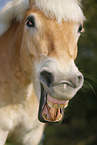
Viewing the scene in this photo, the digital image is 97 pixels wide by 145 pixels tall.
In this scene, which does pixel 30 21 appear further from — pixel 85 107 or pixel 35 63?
pixel 85 107

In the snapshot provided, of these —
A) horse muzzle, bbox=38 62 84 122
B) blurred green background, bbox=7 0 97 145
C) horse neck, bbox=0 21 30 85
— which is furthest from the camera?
blurred green background, bbox=7 0 97 145

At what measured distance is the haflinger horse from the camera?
1.63 metres

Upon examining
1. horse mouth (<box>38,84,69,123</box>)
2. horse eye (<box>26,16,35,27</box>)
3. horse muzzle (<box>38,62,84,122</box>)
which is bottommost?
horse mouth (<box>38,84,69,123</box>)

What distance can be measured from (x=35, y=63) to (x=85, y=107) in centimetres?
417

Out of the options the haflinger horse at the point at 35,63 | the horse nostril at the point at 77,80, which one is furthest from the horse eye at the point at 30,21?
the horse nostril at the point at 77,80

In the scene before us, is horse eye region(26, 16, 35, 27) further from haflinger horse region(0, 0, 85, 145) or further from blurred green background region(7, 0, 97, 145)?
blurred green background region(7, 0, 97, 145)

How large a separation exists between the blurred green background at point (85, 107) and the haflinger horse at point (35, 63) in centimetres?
244

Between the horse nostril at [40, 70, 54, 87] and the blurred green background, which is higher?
the horse nostril at [40, 70, 54, 87]

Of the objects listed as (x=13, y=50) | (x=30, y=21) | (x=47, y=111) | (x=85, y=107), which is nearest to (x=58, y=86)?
(x=47, y=111)

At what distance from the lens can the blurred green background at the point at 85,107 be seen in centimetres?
489

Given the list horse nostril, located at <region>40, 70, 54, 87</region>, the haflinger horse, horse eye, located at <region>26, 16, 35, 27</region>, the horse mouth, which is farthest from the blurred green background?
horse nostril, located at <region>40, 70, 54, 87</region>

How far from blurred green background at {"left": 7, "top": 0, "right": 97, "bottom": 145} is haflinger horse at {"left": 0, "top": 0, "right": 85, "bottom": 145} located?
8.01ft

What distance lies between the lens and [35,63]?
183 centimetres

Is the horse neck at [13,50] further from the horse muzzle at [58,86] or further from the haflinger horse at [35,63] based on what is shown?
the horse muzzle at [58,86]
